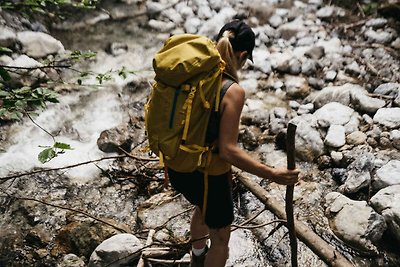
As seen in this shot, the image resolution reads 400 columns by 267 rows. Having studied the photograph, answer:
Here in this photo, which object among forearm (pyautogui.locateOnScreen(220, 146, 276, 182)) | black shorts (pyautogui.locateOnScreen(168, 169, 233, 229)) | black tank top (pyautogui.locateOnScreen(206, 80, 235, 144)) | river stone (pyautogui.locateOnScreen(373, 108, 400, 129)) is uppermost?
black tank top (pyautogui.locateOnScreen(206, 80, 235, 144))

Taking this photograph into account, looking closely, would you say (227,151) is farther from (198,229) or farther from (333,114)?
(333,114)

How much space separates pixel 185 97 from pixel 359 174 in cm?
284

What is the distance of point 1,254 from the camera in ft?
13.5

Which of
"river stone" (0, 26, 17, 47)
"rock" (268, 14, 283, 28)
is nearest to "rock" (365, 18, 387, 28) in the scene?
"rock" (268, 14, 283, 28)

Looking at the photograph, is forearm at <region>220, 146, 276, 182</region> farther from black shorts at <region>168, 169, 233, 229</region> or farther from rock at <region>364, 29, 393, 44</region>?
rock at <region>364, 29, 393, 44</region>

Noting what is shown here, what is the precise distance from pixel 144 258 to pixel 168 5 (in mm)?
7025

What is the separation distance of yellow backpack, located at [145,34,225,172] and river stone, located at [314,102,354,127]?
121 inches

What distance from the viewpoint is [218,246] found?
320cm

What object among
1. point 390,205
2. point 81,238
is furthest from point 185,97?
point 390,205

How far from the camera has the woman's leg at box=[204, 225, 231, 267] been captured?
315 centimetres

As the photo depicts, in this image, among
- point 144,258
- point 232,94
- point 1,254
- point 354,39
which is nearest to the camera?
point 232,94

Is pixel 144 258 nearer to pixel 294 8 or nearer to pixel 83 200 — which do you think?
pixel 83 200

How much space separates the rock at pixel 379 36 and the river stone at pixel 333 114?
2449mm

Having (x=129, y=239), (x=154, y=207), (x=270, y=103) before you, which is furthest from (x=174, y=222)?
(x=270, y=103)
